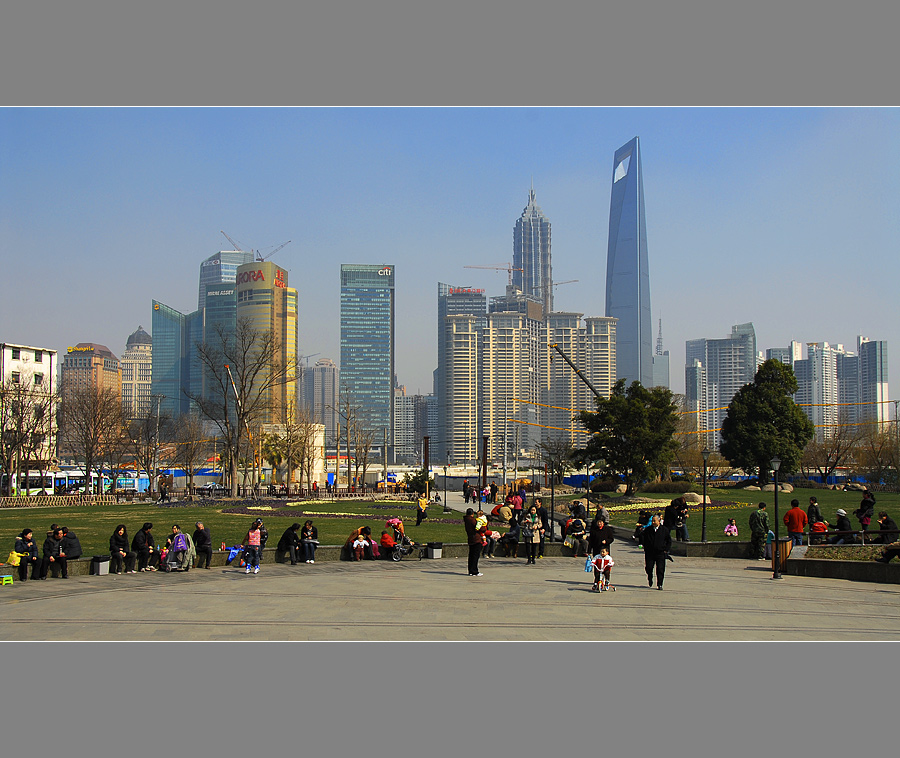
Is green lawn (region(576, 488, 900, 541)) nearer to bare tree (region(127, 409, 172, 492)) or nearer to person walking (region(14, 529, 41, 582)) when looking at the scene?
person walking (region(14, 529, 41, 582))

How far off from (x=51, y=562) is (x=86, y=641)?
6.61m

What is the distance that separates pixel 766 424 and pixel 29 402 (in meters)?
49.7

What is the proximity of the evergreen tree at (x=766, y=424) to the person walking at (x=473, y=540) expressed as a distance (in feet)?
119

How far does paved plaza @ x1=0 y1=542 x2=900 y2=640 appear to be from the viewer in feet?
36.3

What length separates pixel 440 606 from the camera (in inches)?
519

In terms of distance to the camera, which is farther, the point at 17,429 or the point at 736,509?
the point at 17,429

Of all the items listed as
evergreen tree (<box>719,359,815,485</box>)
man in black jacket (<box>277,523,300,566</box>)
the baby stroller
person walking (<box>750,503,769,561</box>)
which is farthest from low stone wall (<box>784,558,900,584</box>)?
evergreen tree (<box>719,359,815,485</box>)

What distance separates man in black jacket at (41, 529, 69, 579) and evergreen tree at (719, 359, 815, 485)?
42075mm

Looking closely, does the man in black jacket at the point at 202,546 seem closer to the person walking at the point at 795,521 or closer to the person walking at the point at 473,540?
the person walking at the point at 473,540

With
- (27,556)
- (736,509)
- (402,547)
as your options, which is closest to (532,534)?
(402,547)

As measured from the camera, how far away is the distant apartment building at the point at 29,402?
4806 cm

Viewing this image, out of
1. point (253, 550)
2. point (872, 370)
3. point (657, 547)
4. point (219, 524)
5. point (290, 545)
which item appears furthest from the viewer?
point (872, 370)

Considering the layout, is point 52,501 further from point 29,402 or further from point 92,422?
point 29,402

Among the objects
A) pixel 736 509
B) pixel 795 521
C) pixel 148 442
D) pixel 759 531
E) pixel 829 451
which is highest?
pixel 148 442
